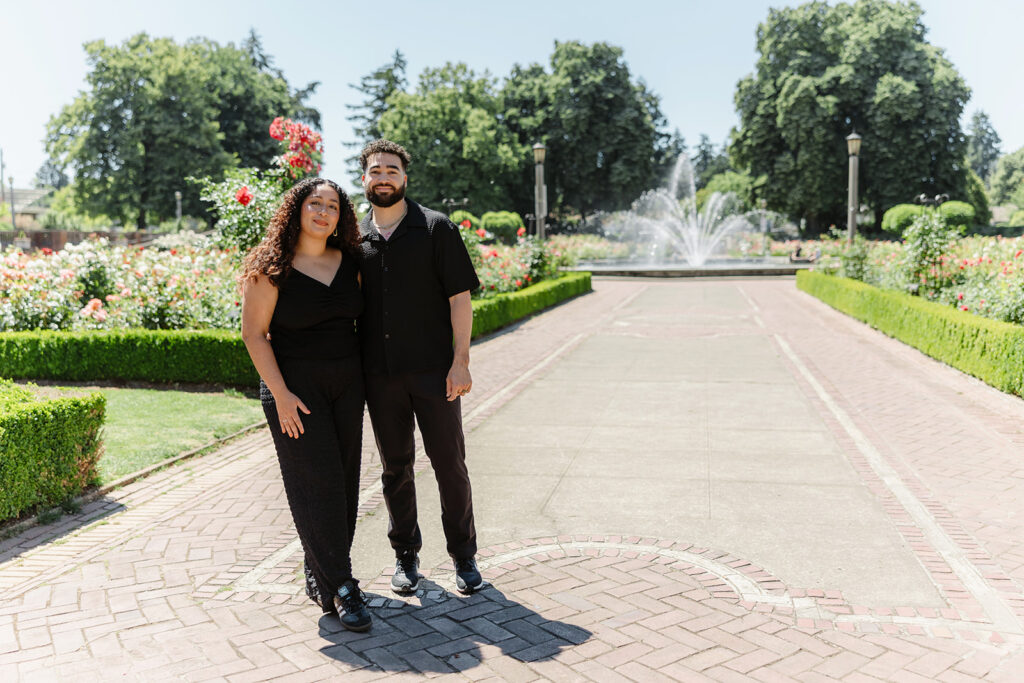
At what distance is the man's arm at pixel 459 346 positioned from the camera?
356cm

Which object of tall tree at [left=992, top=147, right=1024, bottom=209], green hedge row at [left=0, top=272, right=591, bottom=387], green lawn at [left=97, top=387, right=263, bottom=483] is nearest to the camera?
green lawn at [left=97, top=387, right=263, bottom=483]

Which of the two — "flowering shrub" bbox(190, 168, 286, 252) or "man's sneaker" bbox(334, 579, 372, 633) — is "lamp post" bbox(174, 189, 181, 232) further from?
"man's sneaker" bbox(334, 579, 372, 633)

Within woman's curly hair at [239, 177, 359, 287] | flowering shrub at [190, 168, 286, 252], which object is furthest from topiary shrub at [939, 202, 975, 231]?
woman's curly hair at [239, 177, 359, 287]

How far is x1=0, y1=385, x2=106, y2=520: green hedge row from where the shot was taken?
15.1 feet

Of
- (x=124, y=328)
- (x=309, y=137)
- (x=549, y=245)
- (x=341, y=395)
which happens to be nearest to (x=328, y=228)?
(x=341, y=395)

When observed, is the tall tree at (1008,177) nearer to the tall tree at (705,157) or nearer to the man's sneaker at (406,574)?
the tall tree at (705,157)

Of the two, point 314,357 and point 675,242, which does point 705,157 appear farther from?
point 314,357

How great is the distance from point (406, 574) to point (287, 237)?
5.50 feet

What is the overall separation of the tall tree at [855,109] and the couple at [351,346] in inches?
1721

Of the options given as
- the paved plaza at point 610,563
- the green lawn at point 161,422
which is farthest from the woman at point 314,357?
the green lawn at point 161,422

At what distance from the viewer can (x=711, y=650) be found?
3.18 metres

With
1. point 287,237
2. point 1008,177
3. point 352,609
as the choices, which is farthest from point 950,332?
point 1008,177

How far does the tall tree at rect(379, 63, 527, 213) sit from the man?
45532 millimetres

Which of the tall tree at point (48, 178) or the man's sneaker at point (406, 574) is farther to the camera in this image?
the tall tree at point (48, 178)
